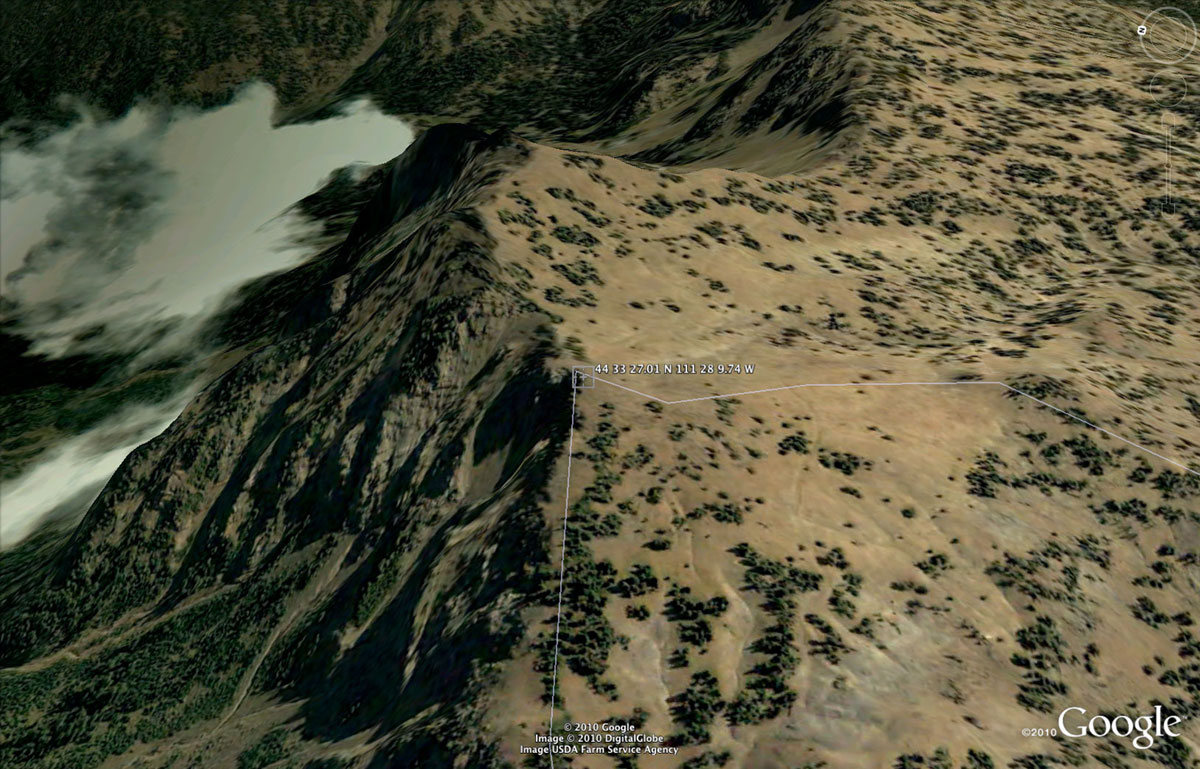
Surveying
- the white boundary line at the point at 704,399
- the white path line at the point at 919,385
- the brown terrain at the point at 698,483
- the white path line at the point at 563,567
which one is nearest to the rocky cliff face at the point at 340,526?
the brown terrain at the point at 698,483

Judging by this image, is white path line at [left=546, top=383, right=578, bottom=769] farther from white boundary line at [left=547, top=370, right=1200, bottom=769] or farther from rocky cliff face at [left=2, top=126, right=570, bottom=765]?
rocky cliff face at [left=2, top=126, right=570, bottom=765]

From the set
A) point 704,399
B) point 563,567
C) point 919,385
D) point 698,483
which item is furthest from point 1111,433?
point 563,567

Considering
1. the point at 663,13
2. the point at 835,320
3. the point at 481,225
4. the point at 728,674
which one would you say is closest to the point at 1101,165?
the point at 835,320

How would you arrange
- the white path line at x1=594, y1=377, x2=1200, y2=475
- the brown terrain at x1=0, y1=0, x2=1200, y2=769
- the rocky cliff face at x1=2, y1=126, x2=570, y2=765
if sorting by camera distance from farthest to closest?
1. the white path line at x1=594, y1=377, x2=1200, y2=475
2. the rocky cliff face at x1=2, y1=126, x2=570, y2=765
3. the brown terrain at x1=0, y1=0, x2=1200, y2=769

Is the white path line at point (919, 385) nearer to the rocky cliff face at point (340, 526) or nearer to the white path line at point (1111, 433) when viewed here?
the white path line at point (1111, 433)

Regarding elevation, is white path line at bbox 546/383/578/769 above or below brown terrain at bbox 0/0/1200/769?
above

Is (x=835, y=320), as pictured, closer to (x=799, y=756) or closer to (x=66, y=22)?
(x=799, y=756)

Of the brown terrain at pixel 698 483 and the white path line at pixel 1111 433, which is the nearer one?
the brown terrain at pixel 698 483

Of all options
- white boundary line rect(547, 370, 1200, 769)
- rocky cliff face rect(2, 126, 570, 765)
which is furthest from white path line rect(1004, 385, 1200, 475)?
rocky cliff face rect(2, 126, 570, 765)

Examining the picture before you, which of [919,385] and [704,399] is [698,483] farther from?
[919,385]

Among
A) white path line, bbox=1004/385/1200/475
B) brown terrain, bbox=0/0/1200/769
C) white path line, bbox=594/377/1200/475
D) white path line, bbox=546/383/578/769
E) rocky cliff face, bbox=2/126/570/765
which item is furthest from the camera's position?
white path line, bbox=1004/385/1200/475

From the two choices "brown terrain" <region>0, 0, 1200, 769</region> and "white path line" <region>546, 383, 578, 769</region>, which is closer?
"white path line" <region>546, 383, 578, 769</region>

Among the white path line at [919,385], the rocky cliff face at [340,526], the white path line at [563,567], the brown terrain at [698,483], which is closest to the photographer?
the white path line at [563,567]
